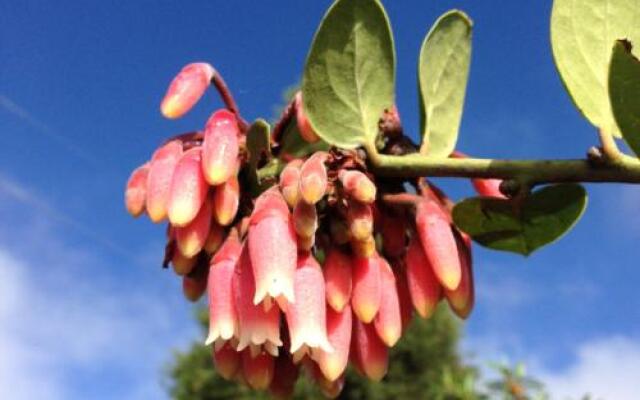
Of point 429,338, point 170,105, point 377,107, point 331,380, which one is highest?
point 429,338

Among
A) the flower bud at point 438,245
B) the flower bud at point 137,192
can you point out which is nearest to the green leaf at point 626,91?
the flower bud at point 438,245

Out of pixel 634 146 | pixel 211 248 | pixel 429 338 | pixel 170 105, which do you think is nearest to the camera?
pixel 634 146

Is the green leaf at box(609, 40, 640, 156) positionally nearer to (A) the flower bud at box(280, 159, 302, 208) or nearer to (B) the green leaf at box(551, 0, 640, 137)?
(B) the green leaf at box(551, 0, 640, 137)

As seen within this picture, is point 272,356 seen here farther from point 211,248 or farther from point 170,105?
point 170,105

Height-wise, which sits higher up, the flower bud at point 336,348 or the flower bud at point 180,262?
the flower bud at point 180,262

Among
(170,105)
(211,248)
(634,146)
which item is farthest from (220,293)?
(634,146)

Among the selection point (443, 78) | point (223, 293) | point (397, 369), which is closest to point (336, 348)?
point (223, 293)

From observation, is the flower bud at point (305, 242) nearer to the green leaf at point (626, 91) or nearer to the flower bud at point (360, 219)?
the flower bud at point (360, 219)
